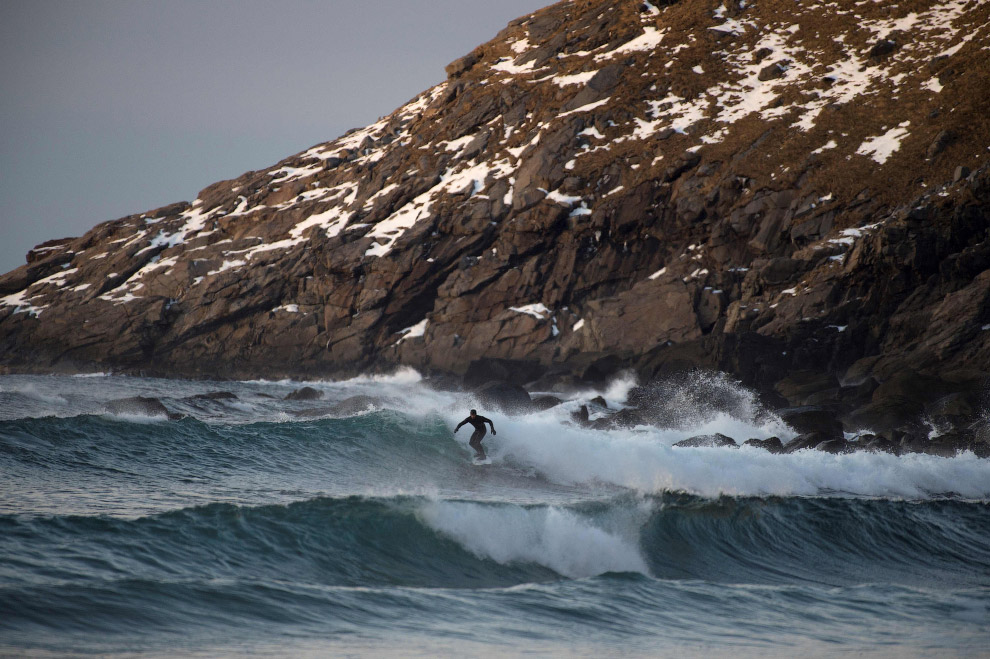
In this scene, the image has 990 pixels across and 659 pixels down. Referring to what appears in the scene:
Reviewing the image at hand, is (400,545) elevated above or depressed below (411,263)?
below

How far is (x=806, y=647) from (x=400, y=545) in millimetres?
5755

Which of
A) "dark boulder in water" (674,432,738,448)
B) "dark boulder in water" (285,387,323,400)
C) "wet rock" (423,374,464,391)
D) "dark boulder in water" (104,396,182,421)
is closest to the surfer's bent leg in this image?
"dark boulder in water" (674,432,738,448)

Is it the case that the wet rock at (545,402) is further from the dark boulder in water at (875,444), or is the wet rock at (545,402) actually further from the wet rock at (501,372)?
the dark boulder in water at (875,444)

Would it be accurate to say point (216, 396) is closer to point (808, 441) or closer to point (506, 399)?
point (506, 399)

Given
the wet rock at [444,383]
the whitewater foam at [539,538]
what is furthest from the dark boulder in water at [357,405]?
the whitewater foam at [539,538]

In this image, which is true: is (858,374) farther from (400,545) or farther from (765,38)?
(765,38)

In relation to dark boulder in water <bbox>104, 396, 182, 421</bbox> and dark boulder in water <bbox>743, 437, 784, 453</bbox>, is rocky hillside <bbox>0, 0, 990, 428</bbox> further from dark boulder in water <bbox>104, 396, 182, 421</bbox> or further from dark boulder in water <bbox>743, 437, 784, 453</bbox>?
dark boulder in water <bbox>104, 396, 182, 421</bbox>

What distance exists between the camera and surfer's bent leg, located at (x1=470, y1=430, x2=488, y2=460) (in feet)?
65.0

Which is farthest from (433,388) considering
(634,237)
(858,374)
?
(858,374)

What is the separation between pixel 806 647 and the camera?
26.2 feet

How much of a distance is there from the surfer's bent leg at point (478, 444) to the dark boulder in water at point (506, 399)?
1116cm

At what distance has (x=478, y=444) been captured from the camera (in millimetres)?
19984

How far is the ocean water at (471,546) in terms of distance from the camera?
773 cm

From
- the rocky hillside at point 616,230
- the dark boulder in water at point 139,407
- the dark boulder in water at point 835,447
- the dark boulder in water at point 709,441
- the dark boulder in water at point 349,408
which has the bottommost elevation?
the dark boulder in water at point 835,447
